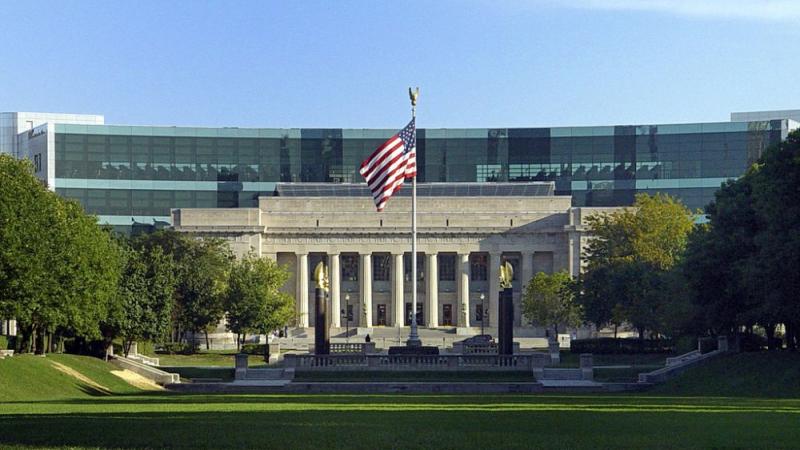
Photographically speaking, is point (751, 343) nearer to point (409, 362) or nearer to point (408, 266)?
point (409, 362)

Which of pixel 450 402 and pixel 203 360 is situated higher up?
pixel 450 402

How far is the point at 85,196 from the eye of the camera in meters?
165

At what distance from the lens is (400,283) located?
154 metres

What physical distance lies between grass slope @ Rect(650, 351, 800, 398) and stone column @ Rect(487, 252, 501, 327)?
7649cm

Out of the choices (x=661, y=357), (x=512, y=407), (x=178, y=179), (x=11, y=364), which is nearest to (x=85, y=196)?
(x=178, y=179)

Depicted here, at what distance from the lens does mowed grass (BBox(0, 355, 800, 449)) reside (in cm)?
3109

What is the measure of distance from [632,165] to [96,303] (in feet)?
332

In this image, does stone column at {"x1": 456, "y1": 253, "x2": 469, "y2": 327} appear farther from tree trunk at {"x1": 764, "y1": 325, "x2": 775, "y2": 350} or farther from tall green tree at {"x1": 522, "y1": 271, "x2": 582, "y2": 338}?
tree trunk at {"x1": 764, "y1": 325, "x2": 775, "y2": 350}

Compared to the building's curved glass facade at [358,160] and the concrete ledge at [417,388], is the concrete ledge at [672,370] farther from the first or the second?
the building's curved glass facade at [358,160]

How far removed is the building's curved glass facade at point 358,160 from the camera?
165 m

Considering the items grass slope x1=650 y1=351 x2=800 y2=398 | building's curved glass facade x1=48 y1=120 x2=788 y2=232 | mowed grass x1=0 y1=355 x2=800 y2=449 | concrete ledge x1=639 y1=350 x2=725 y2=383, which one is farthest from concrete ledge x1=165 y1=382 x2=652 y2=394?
building's curved glass facade x1=48 y1=120 x2=788 y2=232

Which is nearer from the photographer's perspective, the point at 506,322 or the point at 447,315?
the point at 506,322

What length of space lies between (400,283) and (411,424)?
384 ft

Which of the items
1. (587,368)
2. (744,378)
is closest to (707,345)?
(587,368)
